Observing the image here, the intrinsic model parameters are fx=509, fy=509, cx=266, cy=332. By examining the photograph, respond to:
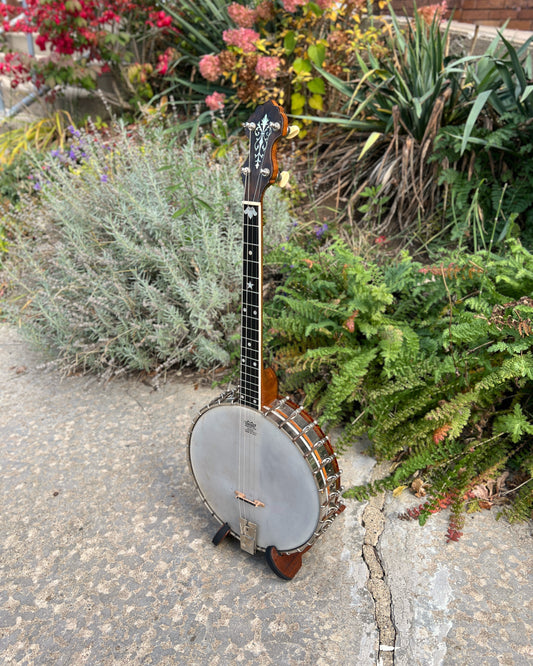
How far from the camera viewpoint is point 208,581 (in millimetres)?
1701

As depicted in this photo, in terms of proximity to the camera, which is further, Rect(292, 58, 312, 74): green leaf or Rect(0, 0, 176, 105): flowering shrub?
Rect(0, 0, 176, 105): flowering shrub

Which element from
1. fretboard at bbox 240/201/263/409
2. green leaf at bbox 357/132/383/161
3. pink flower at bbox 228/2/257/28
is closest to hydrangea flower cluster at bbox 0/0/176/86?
pink flower at bbox 228/2/257/28

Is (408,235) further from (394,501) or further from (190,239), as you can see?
(394,501)

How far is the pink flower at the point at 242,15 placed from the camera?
13.6ft

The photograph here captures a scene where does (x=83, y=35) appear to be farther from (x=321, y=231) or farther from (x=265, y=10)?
(x=321, y=231)

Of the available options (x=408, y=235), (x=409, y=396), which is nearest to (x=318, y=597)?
(x=409, y=396)

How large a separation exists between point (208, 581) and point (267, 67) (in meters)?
3.51

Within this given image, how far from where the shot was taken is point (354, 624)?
1538 mm

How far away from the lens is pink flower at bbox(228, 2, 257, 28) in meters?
4.14

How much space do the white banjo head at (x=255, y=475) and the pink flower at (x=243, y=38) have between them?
3.40 m

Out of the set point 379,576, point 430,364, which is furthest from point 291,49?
point 379,576

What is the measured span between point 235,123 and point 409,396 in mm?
3226

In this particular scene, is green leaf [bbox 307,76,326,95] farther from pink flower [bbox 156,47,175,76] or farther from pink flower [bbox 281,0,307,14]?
pink flower [bbox 156,47,175,76]

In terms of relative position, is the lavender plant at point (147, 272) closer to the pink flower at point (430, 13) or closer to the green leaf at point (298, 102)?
the green leaf at point (298, 102)
